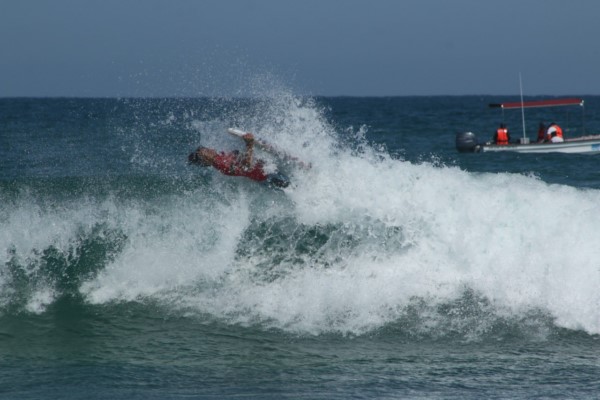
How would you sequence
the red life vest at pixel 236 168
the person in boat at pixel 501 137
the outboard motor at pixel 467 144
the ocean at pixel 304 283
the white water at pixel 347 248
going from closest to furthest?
1. the ocean at pixel 304 283
2. the white water at pixel 347 248
3. the red life vest at pixel 236 168
4. the person in boat at pixel 501 137
5. the outboard motor at pixel 467 144

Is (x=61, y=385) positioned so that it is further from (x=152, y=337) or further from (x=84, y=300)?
(x=84, y=300)

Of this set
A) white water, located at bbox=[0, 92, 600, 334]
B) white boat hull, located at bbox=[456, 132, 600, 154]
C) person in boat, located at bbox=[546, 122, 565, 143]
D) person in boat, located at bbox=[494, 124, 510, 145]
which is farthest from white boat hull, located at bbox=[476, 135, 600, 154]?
white water, located at bbox=[0, 92, 600, 334]

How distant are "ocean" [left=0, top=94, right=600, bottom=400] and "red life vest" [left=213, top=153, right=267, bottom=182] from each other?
127 millimetres

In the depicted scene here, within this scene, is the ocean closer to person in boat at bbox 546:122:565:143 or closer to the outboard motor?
person in boat at bbox 546:122:565:143

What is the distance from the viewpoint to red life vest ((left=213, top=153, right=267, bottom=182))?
1302cm

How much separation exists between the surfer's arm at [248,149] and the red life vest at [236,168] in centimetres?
7

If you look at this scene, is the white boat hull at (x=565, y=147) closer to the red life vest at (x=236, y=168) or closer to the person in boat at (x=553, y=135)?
the person in boat at (x=553, y=135)

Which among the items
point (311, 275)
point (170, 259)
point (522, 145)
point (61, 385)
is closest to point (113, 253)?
point (170, 259)

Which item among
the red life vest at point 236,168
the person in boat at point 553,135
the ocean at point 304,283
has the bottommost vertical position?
the ocean at point 304,283

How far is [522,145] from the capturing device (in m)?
28.5

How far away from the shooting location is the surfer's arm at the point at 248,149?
1279 centimetres

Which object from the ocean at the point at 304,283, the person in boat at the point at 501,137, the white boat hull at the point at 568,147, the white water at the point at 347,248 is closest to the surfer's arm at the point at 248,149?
the ocean at the point at 304,283

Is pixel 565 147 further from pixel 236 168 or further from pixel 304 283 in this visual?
pixel 304 283

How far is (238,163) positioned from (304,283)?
2.94 metres
